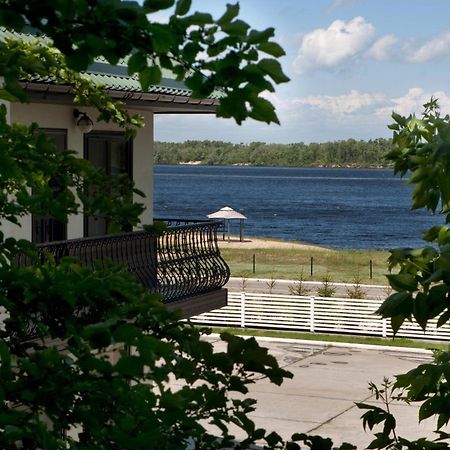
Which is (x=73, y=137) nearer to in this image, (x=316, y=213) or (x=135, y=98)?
(x=135, y=98)

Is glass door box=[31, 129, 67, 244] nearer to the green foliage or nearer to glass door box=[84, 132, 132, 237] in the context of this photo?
glass door box=[84, 132, 132, 237]

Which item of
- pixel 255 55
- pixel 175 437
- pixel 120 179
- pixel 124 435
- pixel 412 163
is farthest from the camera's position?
pixel 120 179

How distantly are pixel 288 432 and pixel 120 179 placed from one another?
15121mm

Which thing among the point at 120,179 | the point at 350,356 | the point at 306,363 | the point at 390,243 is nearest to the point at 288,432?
the point at 306,363

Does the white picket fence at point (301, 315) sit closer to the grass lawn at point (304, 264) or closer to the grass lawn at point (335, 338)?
the grass lawn at point (335, 338)

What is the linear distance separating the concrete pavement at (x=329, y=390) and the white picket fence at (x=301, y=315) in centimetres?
198

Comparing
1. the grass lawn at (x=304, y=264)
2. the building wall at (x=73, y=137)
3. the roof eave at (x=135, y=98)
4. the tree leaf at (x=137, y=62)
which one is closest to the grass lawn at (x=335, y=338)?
the grass lawn at (x=304, y=264)

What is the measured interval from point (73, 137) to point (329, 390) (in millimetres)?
11044

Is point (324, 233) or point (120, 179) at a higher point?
point (120, 179)

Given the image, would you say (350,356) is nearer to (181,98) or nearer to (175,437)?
(181,98)

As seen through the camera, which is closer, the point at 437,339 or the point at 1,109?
the point at 1,109

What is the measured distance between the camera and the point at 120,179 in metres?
3.47

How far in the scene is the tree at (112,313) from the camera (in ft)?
5.97

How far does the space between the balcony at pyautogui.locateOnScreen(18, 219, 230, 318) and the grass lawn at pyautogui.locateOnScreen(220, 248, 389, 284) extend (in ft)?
84.3
